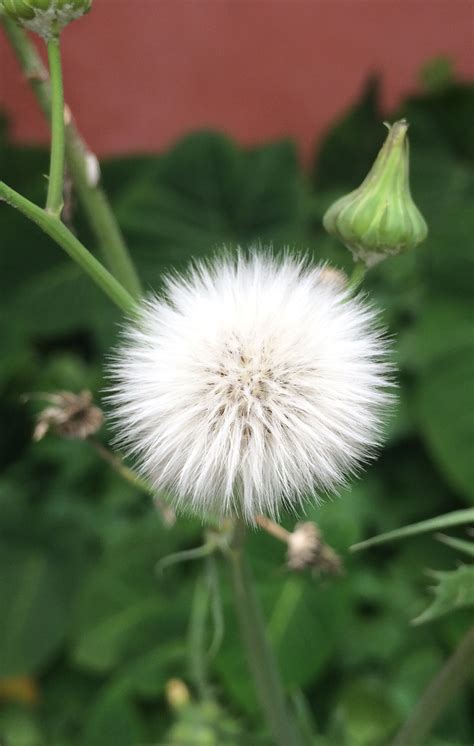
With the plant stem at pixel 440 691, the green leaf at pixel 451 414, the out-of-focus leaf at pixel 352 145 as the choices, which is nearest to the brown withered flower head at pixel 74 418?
the plant stem at pixel 440 691

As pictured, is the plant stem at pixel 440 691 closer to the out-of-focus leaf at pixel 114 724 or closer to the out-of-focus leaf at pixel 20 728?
the out-of-focus leaf at pixel 114 724

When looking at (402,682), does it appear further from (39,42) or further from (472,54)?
(39,42)

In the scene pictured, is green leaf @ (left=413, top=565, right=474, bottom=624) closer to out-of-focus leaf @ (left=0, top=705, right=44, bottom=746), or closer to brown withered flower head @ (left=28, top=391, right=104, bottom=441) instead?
brown withered flower head @ (left=28, top=391, right=104, bottom=441)

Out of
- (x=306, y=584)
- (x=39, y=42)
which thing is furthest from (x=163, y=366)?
(x=39, y=42)

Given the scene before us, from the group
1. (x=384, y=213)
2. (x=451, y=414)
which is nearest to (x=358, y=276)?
(x=384, y=213)

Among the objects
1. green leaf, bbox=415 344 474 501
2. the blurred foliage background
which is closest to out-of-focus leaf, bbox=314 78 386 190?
the blurred foliage background

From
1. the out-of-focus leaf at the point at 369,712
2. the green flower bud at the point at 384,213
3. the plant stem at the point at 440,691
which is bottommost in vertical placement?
the out-of-focus leaf at the point at 369,712
